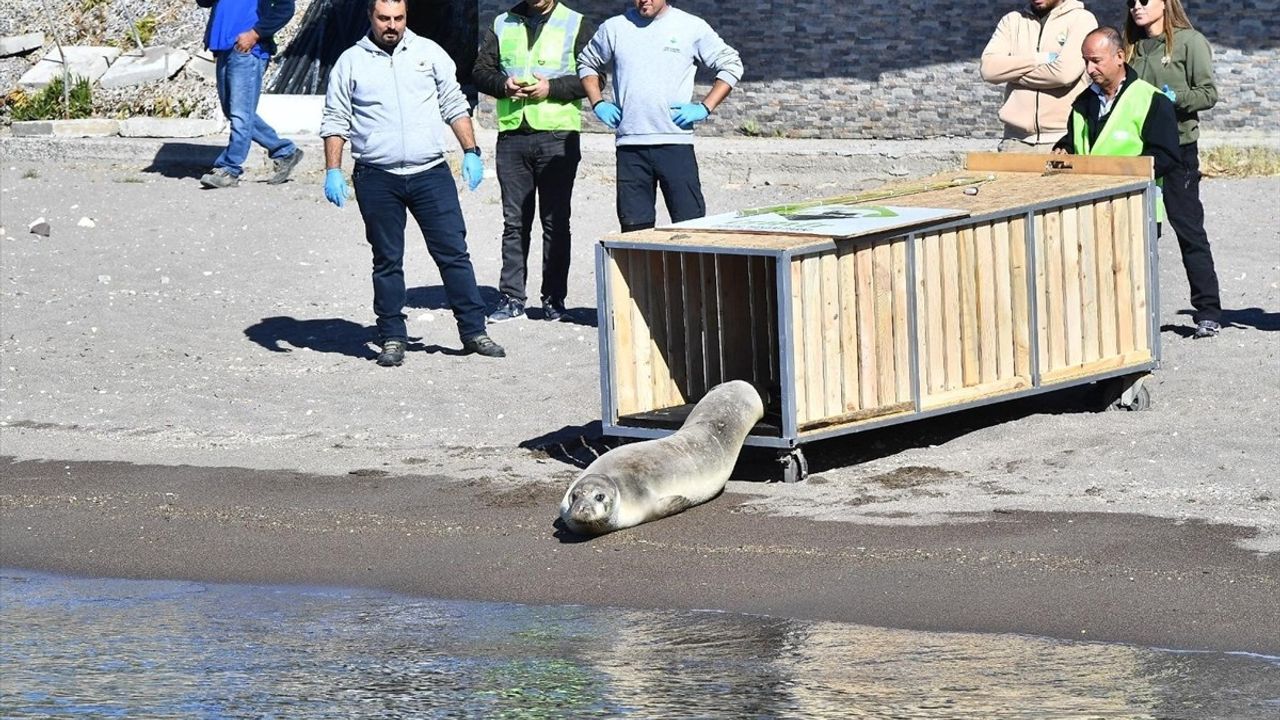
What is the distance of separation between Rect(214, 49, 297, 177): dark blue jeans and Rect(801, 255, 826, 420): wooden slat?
963 cm

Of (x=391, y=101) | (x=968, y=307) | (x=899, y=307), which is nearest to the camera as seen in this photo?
(x=899, y=307)

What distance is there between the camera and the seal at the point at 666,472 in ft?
25.2

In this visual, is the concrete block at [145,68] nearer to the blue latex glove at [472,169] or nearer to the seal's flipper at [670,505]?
the blue latex glove at [472,169]

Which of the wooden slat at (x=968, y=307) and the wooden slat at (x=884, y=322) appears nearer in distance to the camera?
the wooden slat at (x=884, y=322)

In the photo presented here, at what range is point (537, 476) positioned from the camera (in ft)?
29.0

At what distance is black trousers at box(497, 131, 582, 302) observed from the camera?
11852 millimetres

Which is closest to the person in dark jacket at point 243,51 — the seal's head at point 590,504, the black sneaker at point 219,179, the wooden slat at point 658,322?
the black sneaker at point 219,179

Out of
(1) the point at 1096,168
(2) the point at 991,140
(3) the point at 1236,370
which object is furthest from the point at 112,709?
(2) the point at 991,140

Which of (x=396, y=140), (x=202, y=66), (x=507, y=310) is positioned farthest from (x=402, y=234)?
(x=202, y=66)

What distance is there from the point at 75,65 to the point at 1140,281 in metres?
14.8

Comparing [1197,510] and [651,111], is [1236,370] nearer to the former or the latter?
[1197,510]

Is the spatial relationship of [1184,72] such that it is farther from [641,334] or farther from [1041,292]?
[641,334]

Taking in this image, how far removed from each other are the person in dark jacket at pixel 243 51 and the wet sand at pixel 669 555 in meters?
8.09

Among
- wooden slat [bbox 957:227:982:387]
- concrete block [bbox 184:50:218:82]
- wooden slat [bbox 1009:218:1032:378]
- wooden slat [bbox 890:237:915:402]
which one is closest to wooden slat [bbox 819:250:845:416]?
wooden slat [bbox 890:237:915:402]
